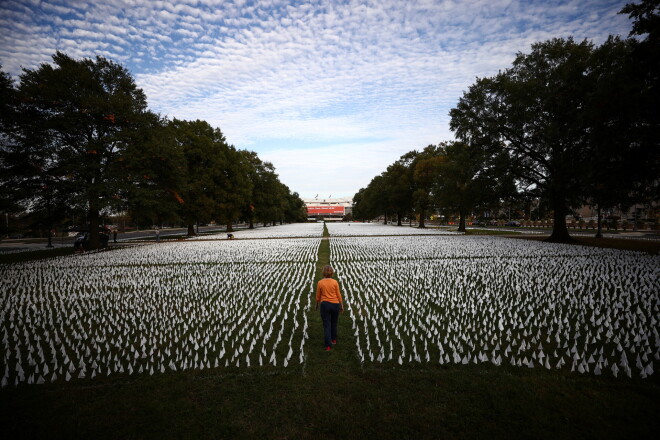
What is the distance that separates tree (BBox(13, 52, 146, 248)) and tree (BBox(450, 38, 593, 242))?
2703cm

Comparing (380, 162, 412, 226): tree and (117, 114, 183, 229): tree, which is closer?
(117, 114, 183, 229): tree

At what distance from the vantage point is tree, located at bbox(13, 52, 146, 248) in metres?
18.4

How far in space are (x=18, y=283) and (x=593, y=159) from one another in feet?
87.3

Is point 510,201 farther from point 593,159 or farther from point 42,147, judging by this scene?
point 42,147

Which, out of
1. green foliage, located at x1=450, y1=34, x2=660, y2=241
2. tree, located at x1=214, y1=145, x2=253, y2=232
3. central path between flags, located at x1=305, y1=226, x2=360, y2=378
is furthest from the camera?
tree, located at x1=214, y1=145, x2=253, y2=232

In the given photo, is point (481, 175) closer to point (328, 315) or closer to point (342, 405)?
point (328, 315)

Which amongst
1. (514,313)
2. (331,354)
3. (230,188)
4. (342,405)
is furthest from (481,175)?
(230,188)

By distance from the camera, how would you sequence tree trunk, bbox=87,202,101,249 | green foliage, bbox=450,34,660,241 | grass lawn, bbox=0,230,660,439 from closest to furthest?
grass lawn, bbox=0,230,660,439, green foliage, bbox=450,34,660,241, tree trunk, bbox=87,202,101,249

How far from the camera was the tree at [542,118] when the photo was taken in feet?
59.7

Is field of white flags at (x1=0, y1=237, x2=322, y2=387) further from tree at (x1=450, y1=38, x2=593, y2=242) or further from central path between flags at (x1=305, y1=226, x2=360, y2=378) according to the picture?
tree at (x1=450, y1=38, x2=593, y2=242)

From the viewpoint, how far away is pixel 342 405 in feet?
11.8

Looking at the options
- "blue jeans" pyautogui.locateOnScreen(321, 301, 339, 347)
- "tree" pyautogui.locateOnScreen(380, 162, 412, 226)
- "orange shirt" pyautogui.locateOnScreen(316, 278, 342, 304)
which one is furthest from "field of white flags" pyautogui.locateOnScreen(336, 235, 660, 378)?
"tree" pyautogui.locateOnScreen(380, 162, 412, 226)

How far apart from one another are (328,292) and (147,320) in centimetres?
474

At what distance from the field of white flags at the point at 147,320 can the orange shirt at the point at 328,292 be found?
38.6 inches
